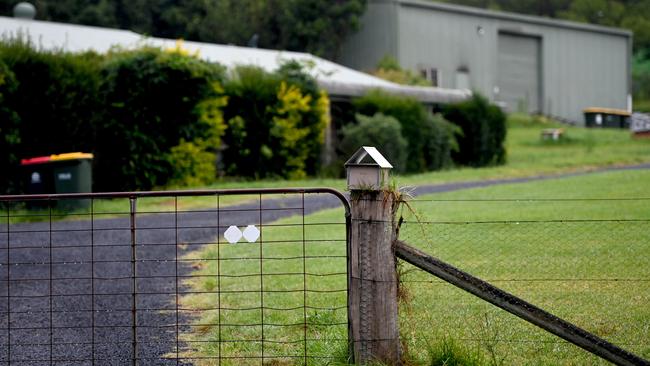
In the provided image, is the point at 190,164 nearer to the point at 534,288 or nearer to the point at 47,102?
the point at 47,102

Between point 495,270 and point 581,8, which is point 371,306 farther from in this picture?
point 581,8

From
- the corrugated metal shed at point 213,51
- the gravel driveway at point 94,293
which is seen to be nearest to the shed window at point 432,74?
the corrugated metal shed at point 213,51

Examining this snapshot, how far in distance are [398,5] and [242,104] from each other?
21.9 metres

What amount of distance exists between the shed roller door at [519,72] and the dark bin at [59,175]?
32.3 m

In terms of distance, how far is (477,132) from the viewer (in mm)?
29328

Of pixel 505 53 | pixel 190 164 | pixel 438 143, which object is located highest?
pixel 505 53

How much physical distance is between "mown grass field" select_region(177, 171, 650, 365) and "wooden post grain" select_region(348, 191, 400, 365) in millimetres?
170

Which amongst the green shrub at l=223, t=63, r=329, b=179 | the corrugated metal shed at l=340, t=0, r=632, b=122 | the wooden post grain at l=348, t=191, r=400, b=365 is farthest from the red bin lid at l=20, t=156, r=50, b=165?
the corrugated metal shed at l=340, t=0, r=632, b=122

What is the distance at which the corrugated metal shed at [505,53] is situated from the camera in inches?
1757

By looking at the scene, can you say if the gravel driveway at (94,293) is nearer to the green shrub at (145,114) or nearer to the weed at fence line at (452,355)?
the weed at fence line at (452,355)

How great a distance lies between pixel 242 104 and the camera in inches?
931

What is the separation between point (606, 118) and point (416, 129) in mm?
21040

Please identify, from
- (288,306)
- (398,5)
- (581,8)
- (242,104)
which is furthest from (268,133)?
(581,8)

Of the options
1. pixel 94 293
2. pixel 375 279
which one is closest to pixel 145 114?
pixel 94 293
